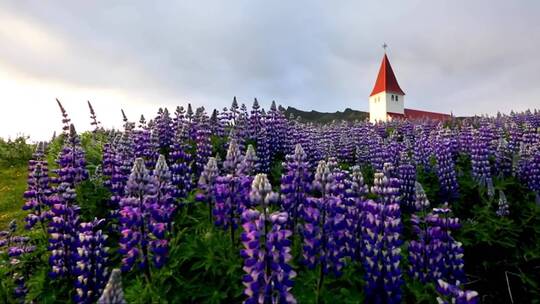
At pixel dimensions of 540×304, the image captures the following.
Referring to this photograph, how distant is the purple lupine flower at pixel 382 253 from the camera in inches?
149

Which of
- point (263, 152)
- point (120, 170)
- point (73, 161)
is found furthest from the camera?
point (263, 152)

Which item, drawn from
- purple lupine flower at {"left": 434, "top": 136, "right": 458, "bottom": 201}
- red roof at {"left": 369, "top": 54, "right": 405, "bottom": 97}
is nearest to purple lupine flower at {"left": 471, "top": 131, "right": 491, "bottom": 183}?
purple lupine flower at {"left": 434, "top": 136, "right": 458, "bottom": 201}

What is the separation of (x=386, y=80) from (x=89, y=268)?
67.7m

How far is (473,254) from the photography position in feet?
19.0

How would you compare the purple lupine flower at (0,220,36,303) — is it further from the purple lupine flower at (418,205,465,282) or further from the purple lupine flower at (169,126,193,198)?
the purple lupine flower at (418,205,465,282)

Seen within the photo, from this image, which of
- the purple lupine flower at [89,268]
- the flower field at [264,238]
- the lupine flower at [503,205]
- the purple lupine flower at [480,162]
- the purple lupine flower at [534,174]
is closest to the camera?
the flower field at [264,238]

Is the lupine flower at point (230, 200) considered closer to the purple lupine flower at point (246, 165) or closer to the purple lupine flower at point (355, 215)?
the purple lupine flower at point (246, 165)

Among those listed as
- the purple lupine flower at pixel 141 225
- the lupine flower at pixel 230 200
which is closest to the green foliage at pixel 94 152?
the purple lupine flower at pixel 141 225

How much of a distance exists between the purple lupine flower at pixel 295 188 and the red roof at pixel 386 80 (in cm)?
6553

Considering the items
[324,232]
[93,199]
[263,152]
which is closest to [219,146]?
[263,152]

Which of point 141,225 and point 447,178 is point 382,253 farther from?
point 447,178

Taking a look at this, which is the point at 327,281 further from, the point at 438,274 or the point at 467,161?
the point at 467,161

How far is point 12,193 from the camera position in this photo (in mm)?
9734

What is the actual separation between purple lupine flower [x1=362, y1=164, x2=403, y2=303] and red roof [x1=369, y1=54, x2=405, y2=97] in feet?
216
